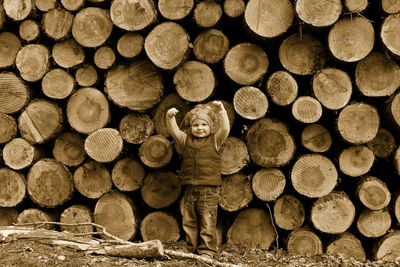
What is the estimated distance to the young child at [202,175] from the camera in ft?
11.2

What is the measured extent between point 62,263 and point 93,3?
2.29 metres

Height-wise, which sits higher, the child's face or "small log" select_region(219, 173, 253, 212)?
the child's face

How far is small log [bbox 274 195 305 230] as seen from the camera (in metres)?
3.72

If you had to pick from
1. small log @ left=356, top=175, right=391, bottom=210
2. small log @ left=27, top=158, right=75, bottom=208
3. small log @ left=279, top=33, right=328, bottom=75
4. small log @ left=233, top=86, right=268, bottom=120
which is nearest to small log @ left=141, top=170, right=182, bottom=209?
small log @ left=27, top=158, right=75, bottom=208

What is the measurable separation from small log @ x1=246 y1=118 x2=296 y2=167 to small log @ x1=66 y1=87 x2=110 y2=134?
1.29 metres

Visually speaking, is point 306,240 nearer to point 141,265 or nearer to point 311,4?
point 141,265

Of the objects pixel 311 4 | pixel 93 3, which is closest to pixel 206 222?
pixel 311 4

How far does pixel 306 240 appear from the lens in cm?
369

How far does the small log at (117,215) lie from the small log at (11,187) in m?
0.73

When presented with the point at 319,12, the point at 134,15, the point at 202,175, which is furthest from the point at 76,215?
the point at 319,12

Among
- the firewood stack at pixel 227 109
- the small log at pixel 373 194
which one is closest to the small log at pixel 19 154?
the firewood stack at pixel 227 109

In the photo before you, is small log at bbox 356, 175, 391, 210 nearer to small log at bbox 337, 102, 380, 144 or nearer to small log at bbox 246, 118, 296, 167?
small log at bbox 337, 102, 380, 144

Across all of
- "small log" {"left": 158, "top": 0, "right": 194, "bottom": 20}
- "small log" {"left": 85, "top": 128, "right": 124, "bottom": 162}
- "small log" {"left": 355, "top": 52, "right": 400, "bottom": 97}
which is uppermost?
"small log" {"left": 158, "top": 0, "right": 194, "bottom": 20}

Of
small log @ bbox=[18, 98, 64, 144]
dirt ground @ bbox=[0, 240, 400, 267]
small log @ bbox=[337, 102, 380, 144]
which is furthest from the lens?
small log @ bbox=[18, 98, 64, 144]
